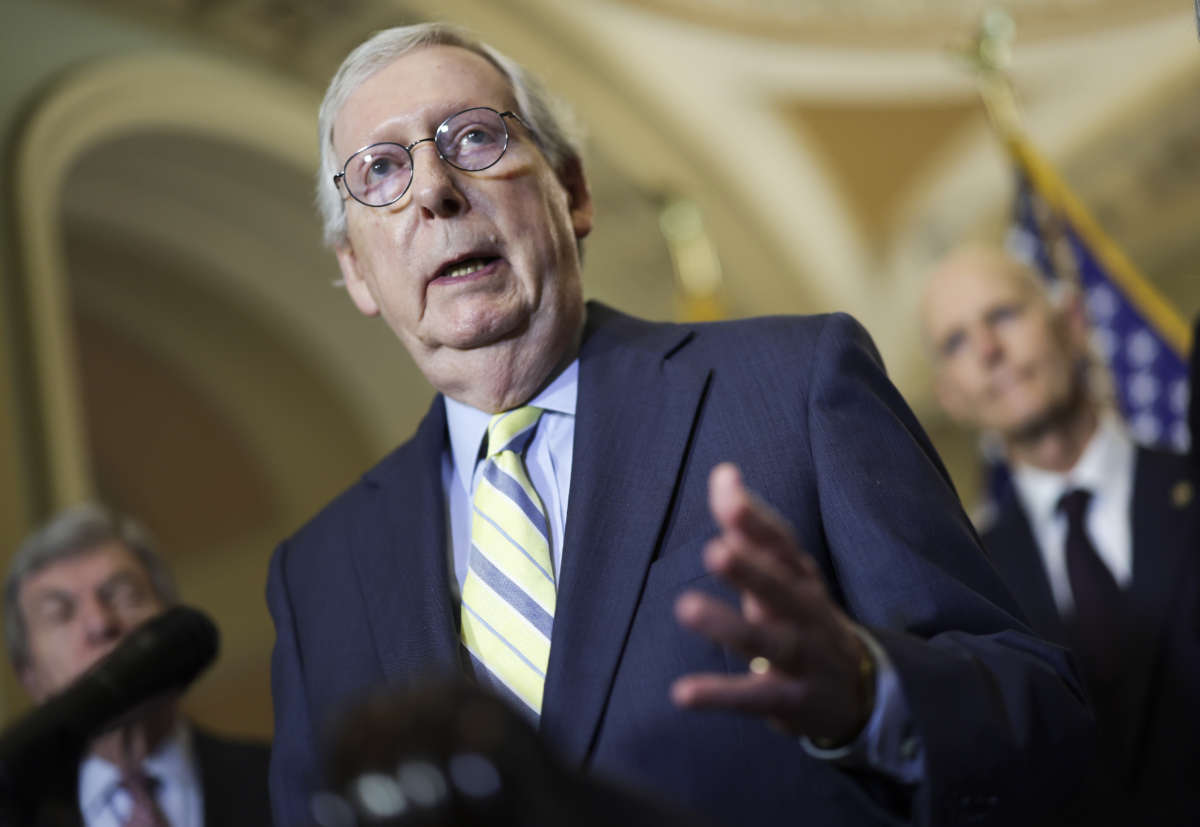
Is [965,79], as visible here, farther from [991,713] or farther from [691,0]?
[991,713]

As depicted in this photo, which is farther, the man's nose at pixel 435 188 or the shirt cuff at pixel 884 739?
the man's nose at pixel 435 188

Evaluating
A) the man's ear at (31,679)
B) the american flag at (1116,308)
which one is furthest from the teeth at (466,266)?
the american flag at (1116,308)

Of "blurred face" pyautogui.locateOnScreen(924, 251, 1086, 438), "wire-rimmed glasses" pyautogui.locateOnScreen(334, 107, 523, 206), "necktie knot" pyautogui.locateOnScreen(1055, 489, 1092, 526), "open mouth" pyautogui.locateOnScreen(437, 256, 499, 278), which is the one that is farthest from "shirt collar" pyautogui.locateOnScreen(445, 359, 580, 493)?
"blurred face" pyautogui.locateOnScreen(924, 251, 1086, 438)

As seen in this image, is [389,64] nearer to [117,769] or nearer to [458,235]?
[458,235]

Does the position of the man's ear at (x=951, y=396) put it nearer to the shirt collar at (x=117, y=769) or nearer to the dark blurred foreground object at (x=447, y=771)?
the shirt collar at (x=117, y=769)

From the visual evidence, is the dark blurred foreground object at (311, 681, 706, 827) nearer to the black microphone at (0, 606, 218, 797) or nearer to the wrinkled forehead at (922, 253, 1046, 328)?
the black microphone at (0, 606, 218, 797)

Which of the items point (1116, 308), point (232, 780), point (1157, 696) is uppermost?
point (1116, 308)

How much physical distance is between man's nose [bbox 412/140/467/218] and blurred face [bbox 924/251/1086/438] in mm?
2056

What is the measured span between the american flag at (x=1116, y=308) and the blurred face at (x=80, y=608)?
344 centimetres

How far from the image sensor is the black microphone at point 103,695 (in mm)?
1340

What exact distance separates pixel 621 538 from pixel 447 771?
702mm

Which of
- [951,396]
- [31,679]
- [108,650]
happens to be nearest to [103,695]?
[108,650]

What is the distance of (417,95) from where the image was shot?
1.70 meters

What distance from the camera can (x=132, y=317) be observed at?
6.68 m
